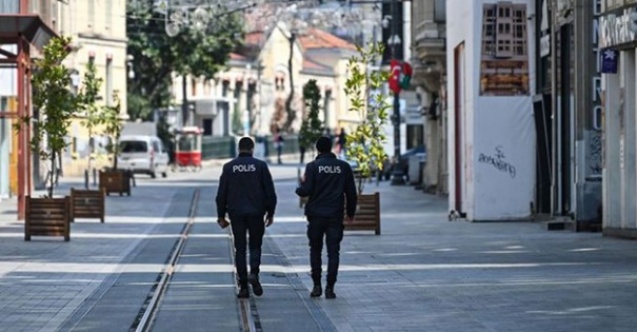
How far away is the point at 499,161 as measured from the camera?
134 feet

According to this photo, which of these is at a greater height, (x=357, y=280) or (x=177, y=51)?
(x=177, y=51)

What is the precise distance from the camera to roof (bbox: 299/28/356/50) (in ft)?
470

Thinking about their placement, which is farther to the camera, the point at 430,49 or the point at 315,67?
the point at 315,67

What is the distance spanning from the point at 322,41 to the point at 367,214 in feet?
364

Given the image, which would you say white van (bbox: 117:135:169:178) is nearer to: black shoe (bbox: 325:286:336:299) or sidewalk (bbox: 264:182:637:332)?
sidewalk (bbox: 264:182:637:332)

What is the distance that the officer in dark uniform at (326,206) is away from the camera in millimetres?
20031

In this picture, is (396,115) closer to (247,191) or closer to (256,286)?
(247,191)

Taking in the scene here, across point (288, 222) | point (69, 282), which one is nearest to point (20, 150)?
point (288, 222)

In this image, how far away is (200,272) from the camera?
24594 millimetres

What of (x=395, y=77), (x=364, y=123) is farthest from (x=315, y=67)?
(x=364, y=123)

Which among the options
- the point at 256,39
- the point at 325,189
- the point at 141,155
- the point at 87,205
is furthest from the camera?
the point at 256,39

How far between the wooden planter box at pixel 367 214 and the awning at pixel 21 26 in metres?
9.56

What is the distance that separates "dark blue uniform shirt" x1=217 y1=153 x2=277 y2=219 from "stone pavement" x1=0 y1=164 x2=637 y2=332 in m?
1.05

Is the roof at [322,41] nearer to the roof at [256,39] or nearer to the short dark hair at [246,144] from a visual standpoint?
the roof at [256,39]
